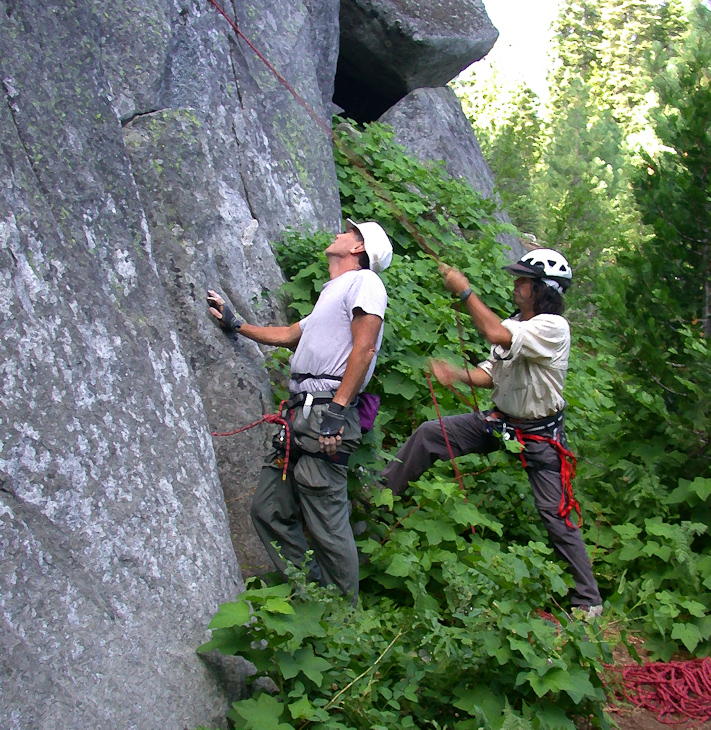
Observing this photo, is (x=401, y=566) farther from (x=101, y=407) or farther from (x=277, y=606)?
(x=101, y=407)

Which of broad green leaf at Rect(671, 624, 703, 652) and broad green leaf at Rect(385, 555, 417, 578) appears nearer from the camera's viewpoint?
broad green leaf at Rect(385, 555, 417, 578)

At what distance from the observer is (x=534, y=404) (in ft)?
16.0

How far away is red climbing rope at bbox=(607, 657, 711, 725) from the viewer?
4160mm

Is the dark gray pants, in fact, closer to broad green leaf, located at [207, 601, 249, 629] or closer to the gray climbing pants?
the gray climbing pants

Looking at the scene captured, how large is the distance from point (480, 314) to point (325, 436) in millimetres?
1255

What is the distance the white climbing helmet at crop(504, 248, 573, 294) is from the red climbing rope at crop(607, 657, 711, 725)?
222 cm

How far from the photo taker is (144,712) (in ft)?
9.67

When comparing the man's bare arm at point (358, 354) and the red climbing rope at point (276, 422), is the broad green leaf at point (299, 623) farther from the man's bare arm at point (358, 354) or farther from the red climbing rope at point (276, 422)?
the man's bare arm at point (358, 354)

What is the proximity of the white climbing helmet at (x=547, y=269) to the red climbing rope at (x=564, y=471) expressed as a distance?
92 cm

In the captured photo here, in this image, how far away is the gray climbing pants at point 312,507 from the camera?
13.4ft

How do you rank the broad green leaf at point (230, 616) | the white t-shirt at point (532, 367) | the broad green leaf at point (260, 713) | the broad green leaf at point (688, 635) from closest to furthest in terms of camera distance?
the broad green leaf at point (260, 713) → the broad green leaf at point (230, 616) → the broad green leaf at point (688, 635) → the white t-shirt at point (532, 367)

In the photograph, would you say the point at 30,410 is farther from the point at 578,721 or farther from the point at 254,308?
the point at 578,721

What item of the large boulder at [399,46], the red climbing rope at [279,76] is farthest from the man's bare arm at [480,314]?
the large boulder at [399,46]

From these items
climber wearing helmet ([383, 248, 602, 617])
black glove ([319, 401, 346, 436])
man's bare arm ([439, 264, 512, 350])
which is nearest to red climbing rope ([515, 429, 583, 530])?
climber wearing helmet ([383, 248, 602, 617])
